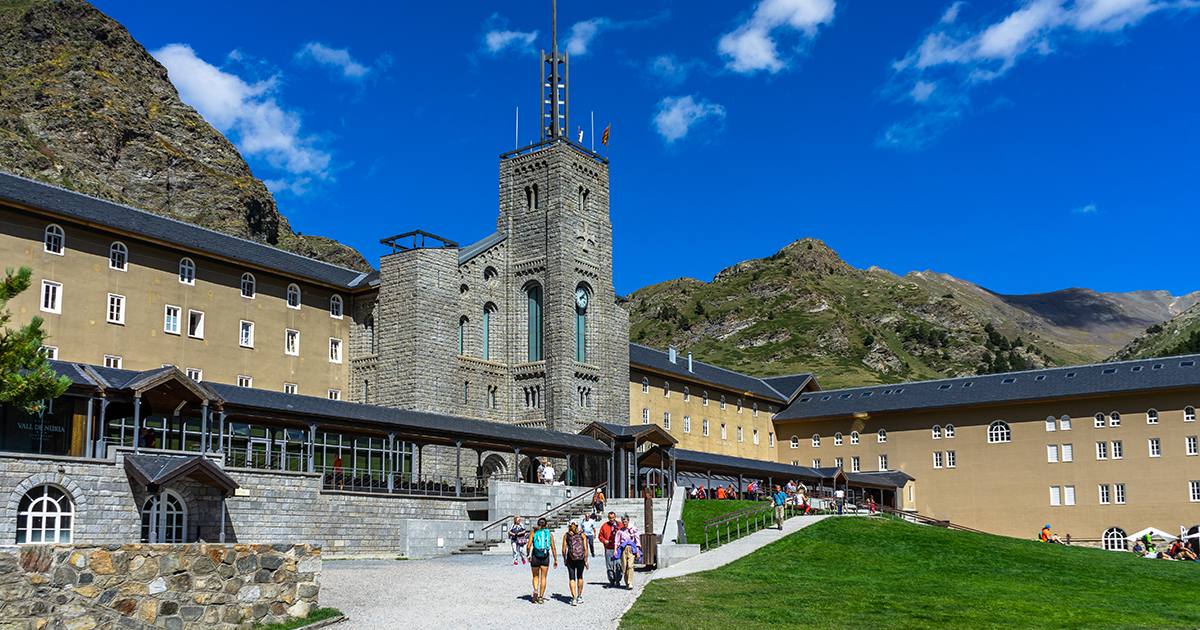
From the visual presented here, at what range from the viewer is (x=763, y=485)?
2638 inches

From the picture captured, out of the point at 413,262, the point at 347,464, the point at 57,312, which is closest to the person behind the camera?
the point at 57,312

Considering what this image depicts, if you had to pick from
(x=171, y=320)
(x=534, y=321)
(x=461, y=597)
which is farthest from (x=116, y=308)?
(x=461, y=597)

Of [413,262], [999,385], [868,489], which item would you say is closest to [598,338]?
[413,262]

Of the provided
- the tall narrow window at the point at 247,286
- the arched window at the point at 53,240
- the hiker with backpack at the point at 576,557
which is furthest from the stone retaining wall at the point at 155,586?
the tall narrow window at the point at 247,286

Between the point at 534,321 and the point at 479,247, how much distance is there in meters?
5.18

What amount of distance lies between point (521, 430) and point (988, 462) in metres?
35.6

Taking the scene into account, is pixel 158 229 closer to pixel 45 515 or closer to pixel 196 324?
pixel 196 324

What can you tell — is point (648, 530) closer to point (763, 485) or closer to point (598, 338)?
point (598, 338)

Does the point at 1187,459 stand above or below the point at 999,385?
below

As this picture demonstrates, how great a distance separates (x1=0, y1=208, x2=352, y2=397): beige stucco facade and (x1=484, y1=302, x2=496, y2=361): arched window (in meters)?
7.53

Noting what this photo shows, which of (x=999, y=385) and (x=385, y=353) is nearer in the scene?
(x=385, y=353)

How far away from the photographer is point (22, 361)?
24.2 metres

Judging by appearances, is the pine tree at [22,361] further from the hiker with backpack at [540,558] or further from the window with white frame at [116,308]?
the window with white frame at [116,308]

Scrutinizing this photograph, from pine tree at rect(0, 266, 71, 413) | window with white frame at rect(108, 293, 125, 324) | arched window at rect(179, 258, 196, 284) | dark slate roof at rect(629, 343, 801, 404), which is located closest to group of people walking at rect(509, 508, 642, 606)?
pine tree at rect(0, 266, 71, 413)
